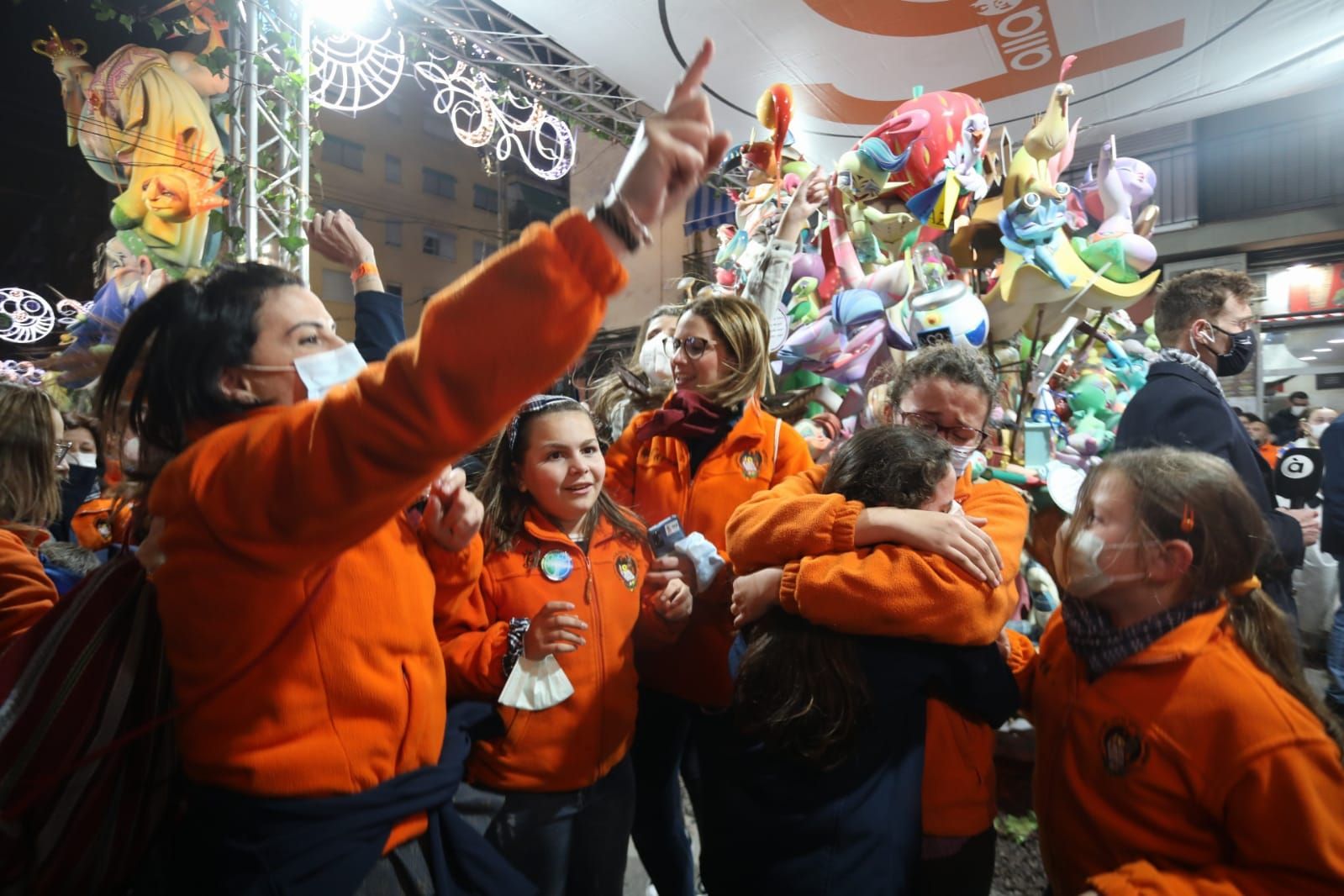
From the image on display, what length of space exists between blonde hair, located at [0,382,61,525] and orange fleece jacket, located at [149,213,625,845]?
1164 mm

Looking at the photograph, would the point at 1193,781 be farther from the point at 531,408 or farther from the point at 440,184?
the point at 440,184

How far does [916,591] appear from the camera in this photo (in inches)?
45.3

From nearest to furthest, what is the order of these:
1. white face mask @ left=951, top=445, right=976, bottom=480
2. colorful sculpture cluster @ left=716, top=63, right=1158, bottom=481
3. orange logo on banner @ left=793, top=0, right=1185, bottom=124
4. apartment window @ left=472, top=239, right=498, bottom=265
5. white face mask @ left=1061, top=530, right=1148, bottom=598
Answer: white face mask @ left=1061, top=530, right=1148, bottom=598 < white face mask @ left=951, top=445, right=976, bottom=480 < colorful sculpture cluster @ left=716, top=63, right=1158, bottom=481 < orange logo on banner @ left=793, top=0, right=1185, bottom=124 < apartment window @ left=472, top=239, right=498, bottom=265

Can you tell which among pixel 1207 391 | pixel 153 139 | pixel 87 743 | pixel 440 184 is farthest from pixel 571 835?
pixel 440 184

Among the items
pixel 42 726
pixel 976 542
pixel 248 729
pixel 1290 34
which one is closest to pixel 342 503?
pixel 248 729

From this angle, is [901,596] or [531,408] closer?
[901,596]

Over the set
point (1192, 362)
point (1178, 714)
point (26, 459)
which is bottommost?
point (1178, 714)

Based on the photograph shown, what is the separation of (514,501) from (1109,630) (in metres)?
1.25

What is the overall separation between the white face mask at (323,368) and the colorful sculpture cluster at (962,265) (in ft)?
7.00

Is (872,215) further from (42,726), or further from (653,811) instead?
(42,726)

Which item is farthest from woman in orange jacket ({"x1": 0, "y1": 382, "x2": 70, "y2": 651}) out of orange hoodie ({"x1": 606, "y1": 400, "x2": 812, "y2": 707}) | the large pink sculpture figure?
the large pink sculpture figure

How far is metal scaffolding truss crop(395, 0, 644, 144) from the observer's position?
5.23 metres

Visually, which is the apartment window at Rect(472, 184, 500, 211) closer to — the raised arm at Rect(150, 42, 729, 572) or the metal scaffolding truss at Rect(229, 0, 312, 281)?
the metal scaffolding truss at Rect(229, 0, 312, 281)

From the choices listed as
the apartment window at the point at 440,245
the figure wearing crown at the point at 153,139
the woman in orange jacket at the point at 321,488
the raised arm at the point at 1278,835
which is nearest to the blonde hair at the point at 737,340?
the woman in orange jacket at the point at 321,488
